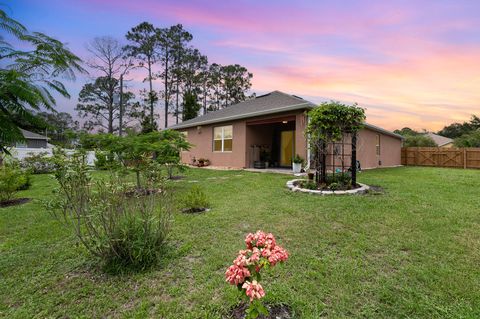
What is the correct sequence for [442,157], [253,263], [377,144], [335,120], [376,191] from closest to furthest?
1. [253,263]
2. [376,191]
3. [335,120]
4. [377,144]
5. [442,157]

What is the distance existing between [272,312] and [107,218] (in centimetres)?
210

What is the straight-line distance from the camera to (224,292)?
2.37m

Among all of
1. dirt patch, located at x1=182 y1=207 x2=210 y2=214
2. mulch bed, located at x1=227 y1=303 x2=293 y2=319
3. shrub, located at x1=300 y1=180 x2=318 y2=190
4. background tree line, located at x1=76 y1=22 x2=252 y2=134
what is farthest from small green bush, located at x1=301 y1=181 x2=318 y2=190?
background tree line, located at x1=76 y1=22 x2=252 y2=134

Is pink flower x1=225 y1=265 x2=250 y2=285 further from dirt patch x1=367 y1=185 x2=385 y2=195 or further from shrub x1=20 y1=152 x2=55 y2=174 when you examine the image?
shrub x1=20 y1=152 x2=55 y2=174

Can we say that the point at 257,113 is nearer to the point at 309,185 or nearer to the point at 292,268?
the point at 309,185

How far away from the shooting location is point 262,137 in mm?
13820

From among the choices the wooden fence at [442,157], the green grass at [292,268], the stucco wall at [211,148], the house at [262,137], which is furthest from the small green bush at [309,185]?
the wooden fence at [442,157]

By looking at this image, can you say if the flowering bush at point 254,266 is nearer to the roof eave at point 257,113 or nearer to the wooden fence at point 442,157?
the roof eave at point 257,113

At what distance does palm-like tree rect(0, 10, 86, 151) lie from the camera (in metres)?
1.85

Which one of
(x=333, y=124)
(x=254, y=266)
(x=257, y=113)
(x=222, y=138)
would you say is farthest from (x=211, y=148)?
(x=254, y=266)

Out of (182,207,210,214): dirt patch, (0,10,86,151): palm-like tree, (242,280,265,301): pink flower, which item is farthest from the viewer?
(182,207,210,214): dirt patch

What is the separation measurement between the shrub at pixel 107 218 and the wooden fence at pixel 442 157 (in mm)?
21299

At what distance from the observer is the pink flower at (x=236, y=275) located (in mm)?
1623

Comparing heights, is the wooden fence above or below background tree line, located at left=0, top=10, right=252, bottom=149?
below
